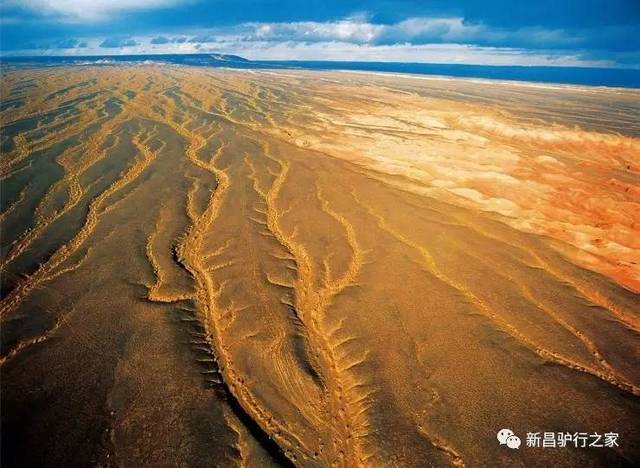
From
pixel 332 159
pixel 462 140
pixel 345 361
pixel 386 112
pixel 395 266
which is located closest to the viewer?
pixel 345 361

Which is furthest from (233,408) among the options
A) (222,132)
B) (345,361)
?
(222,132)

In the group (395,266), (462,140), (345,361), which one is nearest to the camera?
(345,361)

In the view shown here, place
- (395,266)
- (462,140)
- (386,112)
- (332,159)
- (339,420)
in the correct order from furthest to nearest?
(386,112) < (462,140) < (332,159) < (395,266) < (339,420)

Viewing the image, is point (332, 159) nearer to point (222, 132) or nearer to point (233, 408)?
point (222, 132)

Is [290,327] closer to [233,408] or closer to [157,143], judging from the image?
[233,408]

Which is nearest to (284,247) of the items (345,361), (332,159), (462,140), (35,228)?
(345,361)

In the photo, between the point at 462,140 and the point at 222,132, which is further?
the point at 462,140
